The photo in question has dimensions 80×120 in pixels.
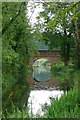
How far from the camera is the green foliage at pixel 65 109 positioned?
A: 237cm

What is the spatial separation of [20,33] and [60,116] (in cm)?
607

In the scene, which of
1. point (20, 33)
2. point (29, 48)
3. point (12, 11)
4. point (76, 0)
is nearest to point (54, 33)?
point (12, 11)

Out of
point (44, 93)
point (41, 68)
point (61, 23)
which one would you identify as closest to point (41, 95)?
point (44, 93)

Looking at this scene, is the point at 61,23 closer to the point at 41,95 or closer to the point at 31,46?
the point at 41,95

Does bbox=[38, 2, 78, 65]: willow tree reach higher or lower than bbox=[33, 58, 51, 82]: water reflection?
higher

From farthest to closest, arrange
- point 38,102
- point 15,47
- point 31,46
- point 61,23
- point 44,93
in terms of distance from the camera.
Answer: point 31,46
point 15,47
point 44,93
point 38,102
point 61,23

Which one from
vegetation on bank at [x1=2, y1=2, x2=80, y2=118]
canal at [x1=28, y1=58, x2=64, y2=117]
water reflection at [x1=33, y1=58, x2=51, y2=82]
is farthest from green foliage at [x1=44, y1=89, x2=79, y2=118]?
water reflection at [x1=33, y1=58, x2=51, y2=82]

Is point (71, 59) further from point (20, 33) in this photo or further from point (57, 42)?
point (57, 42)

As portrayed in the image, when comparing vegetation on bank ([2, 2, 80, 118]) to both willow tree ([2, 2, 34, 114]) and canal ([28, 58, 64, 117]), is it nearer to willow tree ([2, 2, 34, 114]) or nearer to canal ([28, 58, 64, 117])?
willow tree ([2, 2, 34, 114])

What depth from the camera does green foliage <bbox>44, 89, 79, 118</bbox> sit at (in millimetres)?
2369

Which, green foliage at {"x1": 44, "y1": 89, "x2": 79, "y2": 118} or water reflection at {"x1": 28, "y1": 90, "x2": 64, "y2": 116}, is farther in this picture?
water reflection at {"x1": 28, "y1": 90, "x2": 64, "y2": 116}

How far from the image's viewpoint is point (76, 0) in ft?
8.16

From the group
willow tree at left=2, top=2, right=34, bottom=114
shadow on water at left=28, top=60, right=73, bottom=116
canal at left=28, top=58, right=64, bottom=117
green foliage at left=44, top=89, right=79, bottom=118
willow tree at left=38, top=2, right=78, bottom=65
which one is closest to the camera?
green foliage at left=44, top=89, right=79, bottom=118

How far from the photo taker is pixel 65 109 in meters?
2.51
